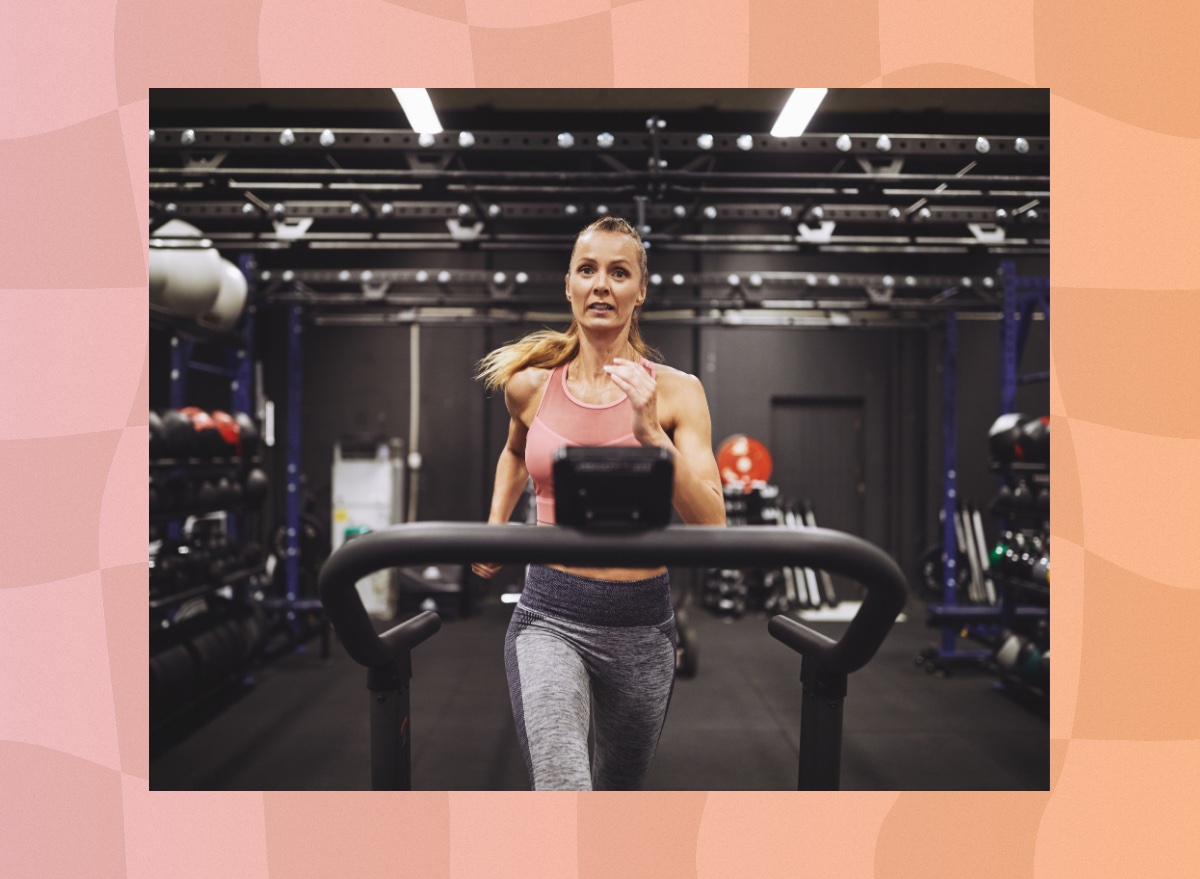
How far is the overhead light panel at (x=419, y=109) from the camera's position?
8.34 feet

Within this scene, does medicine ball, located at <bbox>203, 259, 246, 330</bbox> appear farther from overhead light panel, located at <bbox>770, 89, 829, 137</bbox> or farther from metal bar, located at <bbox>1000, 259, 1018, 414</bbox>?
metal bar, located at <bbox>1000, 259, 1018, 414</bbox>

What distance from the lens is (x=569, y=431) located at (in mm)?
1367

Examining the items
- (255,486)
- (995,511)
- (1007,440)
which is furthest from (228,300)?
(995,511)

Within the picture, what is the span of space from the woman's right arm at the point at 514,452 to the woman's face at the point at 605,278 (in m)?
0.20

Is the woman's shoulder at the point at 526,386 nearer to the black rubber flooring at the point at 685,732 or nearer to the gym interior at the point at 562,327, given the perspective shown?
the gym interior at the point at 562,327

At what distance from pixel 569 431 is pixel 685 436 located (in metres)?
0.22

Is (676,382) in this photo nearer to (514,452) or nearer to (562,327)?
(514,452)

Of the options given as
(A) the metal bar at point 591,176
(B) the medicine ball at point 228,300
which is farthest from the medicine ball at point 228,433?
(A) the metal bar at point 591,176

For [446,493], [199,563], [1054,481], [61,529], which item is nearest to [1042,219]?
[1054,481]

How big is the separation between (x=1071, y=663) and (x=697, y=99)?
4.69m

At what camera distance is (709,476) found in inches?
51.6

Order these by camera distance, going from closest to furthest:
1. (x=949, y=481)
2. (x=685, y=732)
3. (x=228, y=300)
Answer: (x=685, y=732) < (x=228, y=300) < (x=949, y=481)

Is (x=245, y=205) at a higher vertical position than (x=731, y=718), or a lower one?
higher

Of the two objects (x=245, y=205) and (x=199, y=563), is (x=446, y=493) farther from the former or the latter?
(x=245, y=205)
